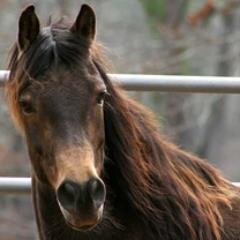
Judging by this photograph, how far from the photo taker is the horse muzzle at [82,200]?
3557mm

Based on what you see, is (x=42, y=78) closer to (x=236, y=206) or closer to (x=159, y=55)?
(x=236, y=206)

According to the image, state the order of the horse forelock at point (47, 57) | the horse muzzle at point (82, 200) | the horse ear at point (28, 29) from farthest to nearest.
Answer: the horse ear at point (28, 29), the horse forelock at point (47, 57), the horse muzzle at point (82, 200)

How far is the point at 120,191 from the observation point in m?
4.12

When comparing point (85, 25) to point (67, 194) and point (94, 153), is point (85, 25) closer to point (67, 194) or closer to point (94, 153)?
point (94, 153)

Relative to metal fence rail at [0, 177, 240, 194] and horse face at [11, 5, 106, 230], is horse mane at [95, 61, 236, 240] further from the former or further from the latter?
metal fence rail at [0, 177, 240, 194]

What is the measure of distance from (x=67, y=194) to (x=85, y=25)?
79cm

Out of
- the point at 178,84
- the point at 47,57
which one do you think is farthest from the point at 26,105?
the point at 178,84

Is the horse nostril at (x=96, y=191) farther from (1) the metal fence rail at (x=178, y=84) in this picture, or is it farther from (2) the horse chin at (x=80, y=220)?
(1) the metal fence rail at (x=178, y=84)

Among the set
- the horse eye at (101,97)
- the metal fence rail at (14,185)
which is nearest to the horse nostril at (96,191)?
the horse eye at (101,97)

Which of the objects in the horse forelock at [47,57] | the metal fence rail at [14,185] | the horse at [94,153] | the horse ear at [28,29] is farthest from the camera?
the metal fence rail at [14,185]

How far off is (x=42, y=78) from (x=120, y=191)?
604 mm

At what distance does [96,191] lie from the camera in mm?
3588

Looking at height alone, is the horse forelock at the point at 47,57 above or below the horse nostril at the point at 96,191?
above

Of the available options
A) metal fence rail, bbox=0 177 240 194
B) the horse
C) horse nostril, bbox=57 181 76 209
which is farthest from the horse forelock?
metal fence rail, bbox=0 177 240 194
